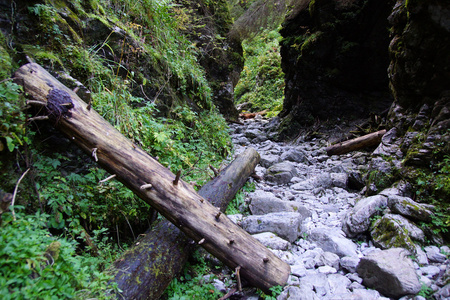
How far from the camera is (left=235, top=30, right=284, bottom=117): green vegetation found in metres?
20.8

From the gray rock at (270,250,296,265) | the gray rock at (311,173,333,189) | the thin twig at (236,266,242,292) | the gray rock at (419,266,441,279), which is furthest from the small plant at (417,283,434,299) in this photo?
the gray rock at (311,173,333,189)

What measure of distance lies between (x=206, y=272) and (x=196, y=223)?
0.89 meters

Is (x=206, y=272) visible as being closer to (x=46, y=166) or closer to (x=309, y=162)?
(x=46, y=166)

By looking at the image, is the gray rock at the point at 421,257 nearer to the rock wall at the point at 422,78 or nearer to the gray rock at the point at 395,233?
the gray rock at the point at 395,233

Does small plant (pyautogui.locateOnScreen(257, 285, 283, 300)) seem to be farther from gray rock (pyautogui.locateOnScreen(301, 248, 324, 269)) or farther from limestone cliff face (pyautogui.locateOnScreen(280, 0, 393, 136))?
limestone cliff face (pyautogui.locateOnScreen(280, 0, 393, 136))

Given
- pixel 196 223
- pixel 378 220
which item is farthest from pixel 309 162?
pixel 196 223

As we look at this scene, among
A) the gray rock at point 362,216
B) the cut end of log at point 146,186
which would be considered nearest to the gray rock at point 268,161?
the gray rock at point 362,216

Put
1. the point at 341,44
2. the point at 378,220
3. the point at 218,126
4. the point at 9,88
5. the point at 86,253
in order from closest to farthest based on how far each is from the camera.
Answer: the point at 9,88
the point at 86,253
the point at 378,220
the point at 218,126
the point at 341,44

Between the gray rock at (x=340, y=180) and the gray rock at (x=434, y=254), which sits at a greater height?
the gray rock at (x=434, y=254)

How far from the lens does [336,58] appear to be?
10094 mm

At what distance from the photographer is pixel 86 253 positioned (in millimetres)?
2459

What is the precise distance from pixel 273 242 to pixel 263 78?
69.5 feet

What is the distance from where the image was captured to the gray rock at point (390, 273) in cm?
230

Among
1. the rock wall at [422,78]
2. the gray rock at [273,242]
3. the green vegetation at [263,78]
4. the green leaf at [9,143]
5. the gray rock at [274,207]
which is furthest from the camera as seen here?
the green vegetation at [263,78]
